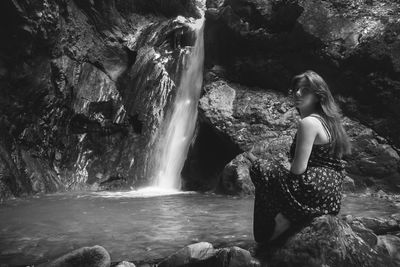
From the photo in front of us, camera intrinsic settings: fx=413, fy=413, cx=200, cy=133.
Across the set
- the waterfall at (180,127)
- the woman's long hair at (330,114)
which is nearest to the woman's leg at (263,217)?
the woman's long hair at (330,114)

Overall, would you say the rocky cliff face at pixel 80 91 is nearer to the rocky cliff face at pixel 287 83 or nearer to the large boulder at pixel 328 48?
the rocky cliff face at pixel 287 83

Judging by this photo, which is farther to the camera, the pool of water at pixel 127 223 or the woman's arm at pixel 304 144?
the pool of water at pixel 127 223

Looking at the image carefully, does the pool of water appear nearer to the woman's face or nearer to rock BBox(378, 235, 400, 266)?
rock BBox(378, 235, 400, 266)

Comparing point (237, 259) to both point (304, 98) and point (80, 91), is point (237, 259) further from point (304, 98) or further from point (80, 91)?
point (80, 91)

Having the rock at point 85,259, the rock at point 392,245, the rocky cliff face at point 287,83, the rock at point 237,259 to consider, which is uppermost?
the rocky cliff face at point 287,83

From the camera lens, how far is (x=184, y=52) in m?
13.8

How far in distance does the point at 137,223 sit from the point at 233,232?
1.55 meters

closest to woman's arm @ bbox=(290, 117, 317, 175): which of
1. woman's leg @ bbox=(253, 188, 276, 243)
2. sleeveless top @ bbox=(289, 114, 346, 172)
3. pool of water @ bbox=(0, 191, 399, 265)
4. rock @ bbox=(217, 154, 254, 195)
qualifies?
sleeveless top @ bbox=(289, 114, 346, 172)

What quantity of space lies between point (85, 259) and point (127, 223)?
95.3 inches

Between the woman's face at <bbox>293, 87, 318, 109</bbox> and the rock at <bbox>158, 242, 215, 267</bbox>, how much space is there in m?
1.58

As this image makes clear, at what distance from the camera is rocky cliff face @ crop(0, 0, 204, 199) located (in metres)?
9.85

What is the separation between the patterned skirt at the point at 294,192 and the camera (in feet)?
11.0

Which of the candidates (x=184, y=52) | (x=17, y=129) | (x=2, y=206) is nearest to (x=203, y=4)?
(x=184, y=52)

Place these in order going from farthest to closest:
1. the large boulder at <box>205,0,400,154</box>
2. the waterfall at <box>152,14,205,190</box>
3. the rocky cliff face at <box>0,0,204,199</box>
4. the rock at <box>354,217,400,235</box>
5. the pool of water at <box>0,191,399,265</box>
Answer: the waterfall at <box>152,14,205,190</box>, the rocky cliff face at <box>0,0,204,199</box>, the large boulder at <box>205,0,400,154</box>, the rock at <box>354,217,400,235</box>, the pool of water at <box>0,191,399,265</box>
